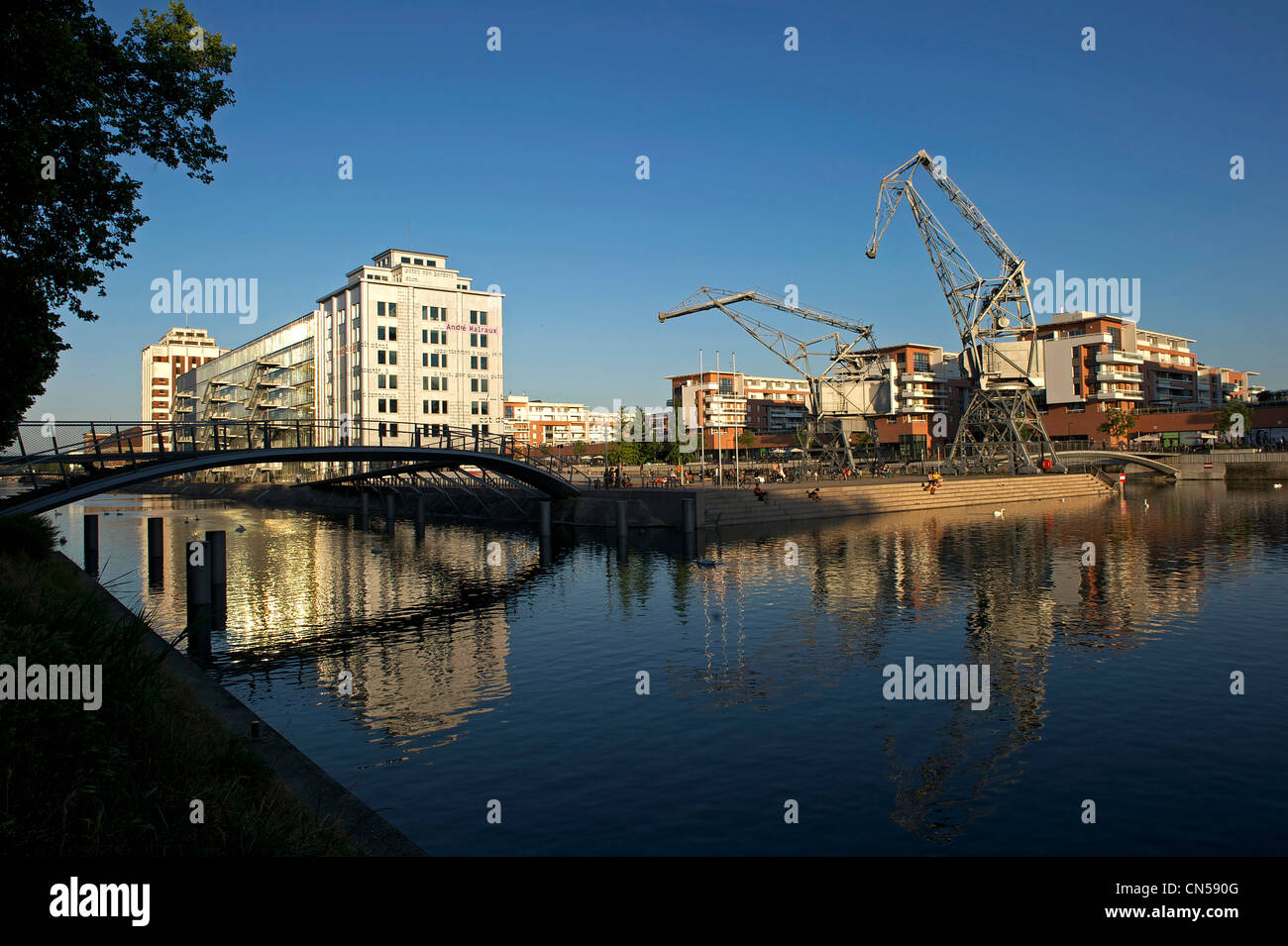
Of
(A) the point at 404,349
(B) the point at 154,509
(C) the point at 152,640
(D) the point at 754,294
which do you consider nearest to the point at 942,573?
(C) the point at 152,640

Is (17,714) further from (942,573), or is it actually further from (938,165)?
(938,165)

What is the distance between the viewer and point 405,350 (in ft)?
271

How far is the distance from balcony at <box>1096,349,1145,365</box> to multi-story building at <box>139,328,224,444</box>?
6746 inches

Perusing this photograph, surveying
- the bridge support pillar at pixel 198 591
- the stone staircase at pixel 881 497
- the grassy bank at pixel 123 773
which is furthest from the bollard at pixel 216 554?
the stone staircase at pixel 881 497

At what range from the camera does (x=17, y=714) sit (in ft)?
24.6

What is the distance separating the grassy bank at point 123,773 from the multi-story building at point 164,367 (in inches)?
7206

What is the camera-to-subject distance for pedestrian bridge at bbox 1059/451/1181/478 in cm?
8900

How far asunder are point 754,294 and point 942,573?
5520cm

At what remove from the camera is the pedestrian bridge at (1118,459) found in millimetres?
89000

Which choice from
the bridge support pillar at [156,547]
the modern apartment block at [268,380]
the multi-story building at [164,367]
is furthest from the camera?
the multi-story building at [164,367]

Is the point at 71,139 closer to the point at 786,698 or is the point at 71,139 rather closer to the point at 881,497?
the point at 786,698

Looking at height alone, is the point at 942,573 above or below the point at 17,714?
below

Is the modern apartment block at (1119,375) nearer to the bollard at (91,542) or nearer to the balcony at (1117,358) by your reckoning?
the balcony at (1117,358)

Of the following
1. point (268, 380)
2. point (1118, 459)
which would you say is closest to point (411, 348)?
point (268, 380)
